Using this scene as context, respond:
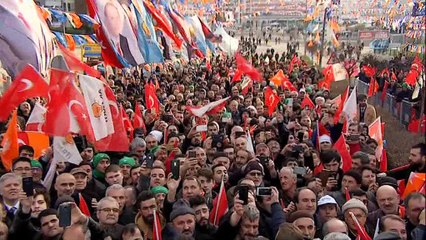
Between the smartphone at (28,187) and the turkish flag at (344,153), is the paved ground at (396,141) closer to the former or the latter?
the turkish flag at (344,153)

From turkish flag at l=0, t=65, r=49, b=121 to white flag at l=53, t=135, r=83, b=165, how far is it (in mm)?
1199

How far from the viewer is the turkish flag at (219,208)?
6023mm

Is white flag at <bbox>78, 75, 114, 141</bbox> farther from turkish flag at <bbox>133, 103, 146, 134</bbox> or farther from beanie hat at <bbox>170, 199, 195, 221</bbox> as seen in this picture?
beanie hat at <bbox>170, 199, 195, 221</bbox>

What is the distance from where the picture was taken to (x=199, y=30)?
83.2 ft

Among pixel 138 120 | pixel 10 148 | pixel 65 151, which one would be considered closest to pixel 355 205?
pixel 65 151

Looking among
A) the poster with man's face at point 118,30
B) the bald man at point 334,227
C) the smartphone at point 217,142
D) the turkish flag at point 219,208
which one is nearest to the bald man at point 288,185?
the turkish flag at point 219,208

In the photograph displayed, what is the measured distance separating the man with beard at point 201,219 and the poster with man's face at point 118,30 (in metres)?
8.67

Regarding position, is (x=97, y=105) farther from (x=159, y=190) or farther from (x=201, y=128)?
(x=159, y=190)

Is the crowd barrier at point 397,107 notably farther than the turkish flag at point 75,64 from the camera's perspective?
Yes

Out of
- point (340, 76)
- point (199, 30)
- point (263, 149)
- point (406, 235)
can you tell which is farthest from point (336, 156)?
point (199, 30)

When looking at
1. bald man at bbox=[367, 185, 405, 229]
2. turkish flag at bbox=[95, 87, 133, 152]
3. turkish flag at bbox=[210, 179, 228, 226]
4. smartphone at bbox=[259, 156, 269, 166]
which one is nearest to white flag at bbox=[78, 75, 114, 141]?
turkish flag at bbox=[95, 87, 133, 152]

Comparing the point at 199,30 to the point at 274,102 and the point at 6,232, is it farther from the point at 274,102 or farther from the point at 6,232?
the point at 6,232

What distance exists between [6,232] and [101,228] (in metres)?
0.76

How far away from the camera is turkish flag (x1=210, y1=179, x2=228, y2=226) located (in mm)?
6023
